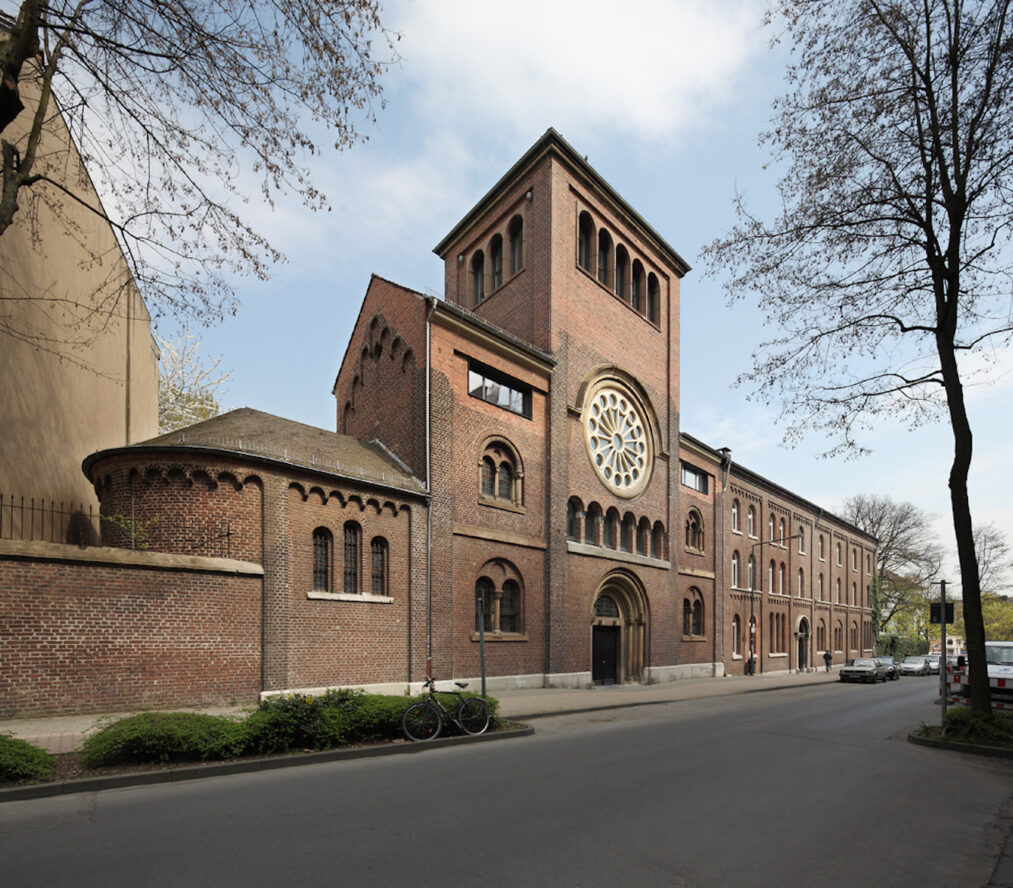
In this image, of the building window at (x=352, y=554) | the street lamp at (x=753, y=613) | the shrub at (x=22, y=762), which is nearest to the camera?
the shrub at (x=22, y=762)

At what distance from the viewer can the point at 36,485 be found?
52.0ft

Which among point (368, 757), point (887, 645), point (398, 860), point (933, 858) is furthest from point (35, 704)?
point (887, 645)

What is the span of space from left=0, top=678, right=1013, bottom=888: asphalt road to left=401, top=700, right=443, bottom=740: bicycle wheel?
0.44 m

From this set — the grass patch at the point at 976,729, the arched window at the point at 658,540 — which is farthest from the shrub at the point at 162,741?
the arched window at the point at 658,540

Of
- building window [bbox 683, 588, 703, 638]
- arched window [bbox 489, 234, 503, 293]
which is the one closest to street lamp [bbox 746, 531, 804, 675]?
building window [bbox 683, 588, 703, 638]

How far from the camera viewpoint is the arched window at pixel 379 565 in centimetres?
1739

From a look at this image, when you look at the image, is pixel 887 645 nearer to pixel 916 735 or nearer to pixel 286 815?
pixel 916 735

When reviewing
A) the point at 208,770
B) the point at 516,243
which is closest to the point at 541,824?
the point at 208,770

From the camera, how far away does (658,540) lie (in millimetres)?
28812

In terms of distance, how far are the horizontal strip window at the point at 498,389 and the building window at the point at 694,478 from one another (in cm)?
1206

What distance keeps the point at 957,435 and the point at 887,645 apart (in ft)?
190

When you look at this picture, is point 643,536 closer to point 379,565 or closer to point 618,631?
point 618,631

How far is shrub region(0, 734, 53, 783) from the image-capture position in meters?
7.12

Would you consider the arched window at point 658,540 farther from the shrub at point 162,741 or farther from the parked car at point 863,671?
the shrub at point 162,741
